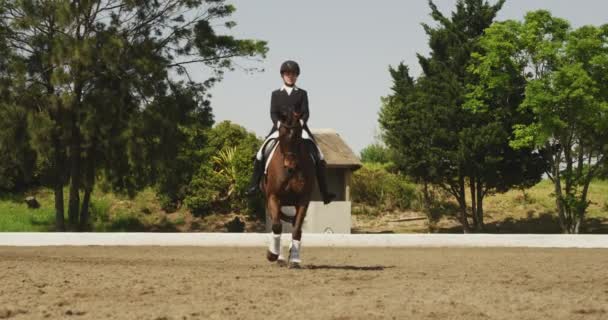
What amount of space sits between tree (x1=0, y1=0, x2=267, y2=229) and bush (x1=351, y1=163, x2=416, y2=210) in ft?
41.6

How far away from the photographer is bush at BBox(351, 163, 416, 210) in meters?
47.3

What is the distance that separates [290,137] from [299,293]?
379 centimetres

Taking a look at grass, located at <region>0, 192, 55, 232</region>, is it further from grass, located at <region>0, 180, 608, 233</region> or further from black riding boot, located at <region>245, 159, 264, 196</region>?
black riding boot, located at <region>245, 159, 264, 196</region>

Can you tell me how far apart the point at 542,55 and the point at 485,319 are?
33.0 m

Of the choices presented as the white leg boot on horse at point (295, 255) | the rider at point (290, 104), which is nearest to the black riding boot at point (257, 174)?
the rider at point (290, 104)

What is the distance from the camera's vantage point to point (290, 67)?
13.8 meters

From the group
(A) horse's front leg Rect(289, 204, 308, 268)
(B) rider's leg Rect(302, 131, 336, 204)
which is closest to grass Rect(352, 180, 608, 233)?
(B) rider's leg Rect(302, 131, 336, 204)

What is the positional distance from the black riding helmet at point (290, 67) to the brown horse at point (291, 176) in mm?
1285

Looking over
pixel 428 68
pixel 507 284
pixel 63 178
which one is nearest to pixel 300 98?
pixel 507 284

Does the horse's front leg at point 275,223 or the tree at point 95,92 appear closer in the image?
the horse's front leg at point 275,223

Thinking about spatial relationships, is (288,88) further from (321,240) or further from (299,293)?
(321,240)

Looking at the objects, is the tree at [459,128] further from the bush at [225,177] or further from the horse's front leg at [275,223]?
the horse's front leg at [275,223]

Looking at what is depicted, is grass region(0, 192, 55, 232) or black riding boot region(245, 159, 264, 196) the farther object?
grass region(0, 192, 55, 232)

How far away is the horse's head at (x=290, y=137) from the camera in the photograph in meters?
12.6
